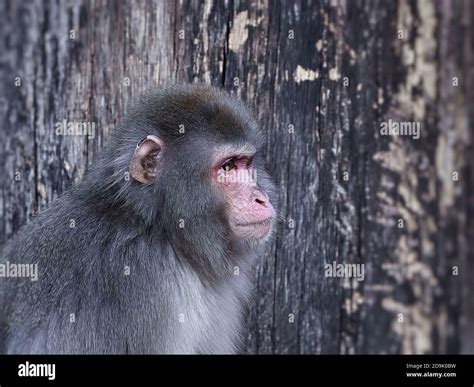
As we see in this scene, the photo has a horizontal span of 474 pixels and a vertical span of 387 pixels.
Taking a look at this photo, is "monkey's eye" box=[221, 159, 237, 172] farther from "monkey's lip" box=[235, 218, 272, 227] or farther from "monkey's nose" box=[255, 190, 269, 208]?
"monkey's lip" box=[235, 218, 272, 227]

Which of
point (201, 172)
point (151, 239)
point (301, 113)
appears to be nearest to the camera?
point (151, 239)

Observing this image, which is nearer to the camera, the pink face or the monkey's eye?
the pink face

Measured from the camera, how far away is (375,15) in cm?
595

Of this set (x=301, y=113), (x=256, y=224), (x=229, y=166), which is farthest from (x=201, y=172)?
(x=301, y=113)

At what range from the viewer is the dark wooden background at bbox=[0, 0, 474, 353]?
19.1ft

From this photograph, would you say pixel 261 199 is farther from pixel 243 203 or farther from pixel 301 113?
pixel 301 113

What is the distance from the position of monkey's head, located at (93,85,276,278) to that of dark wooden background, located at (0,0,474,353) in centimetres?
46

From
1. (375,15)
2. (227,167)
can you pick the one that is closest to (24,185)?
(227,167)

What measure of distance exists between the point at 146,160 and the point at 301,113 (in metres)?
1.15

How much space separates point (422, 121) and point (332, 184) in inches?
31.0

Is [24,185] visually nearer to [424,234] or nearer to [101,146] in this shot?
[101,146]

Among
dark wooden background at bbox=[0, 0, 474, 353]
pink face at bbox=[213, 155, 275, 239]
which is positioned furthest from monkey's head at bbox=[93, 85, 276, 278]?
dark wooden background at bbox=[0, 0, 474, 353]

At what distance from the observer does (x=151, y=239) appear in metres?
5.26

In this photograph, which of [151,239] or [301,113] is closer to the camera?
→ [151,239]
